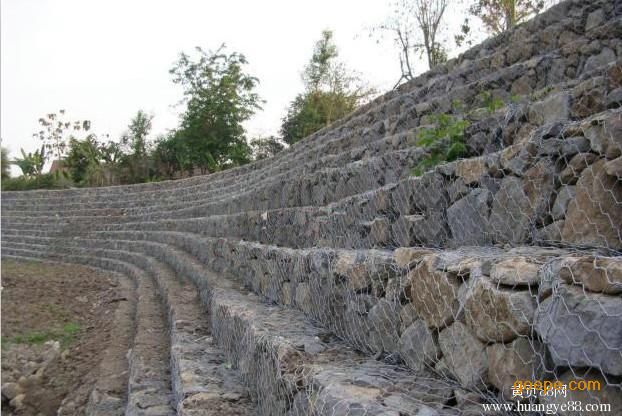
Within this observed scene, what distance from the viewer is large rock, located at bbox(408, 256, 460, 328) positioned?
1.73 metres

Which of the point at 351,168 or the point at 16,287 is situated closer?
the point at 351,168

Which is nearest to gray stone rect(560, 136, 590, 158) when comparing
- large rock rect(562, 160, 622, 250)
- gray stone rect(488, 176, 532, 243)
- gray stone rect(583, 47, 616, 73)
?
large rock rect(562, 160, 622, 250)

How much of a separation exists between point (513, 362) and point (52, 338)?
6.18 m

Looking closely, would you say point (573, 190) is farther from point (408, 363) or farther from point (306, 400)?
point (306, 400)

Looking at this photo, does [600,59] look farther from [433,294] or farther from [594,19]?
[433,294]

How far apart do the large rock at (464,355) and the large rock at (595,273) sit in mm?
385

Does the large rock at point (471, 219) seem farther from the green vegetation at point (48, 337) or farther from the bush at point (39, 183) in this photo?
the bush at point (39, 183)

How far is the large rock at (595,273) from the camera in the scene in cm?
120

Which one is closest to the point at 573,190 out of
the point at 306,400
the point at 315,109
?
the point at 306,400

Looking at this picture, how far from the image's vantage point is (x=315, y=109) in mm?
21734

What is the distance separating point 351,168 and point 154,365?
7.59ft

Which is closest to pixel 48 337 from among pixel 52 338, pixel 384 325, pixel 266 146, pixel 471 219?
pixel 52 338

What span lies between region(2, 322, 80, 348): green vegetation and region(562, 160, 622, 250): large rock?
5892mm

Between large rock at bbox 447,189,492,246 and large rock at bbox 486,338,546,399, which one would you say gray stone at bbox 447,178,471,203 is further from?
large rock at bbox 486,338,546,399
